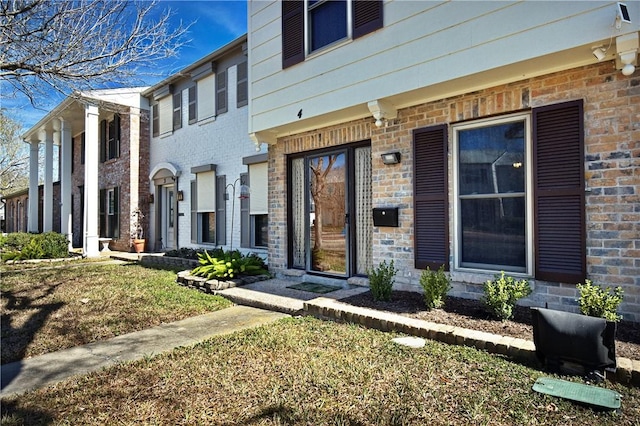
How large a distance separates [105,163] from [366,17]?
12895mm

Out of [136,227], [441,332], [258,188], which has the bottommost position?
[441,332]

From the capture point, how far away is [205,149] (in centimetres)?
1069

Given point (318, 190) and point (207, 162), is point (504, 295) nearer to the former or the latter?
point (318, 190)

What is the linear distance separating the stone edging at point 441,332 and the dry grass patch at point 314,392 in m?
0.10

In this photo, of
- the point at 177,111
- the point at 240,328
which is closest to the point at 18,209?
the point at 177,111

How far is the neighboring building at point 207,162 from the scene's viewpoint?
9.31 metres

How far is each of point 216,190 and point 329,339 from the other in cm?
730

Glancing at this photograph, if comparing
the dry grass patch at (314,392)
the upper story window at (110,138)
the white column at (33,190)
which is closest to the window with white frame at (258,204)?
the dry grass patch at (314,392)

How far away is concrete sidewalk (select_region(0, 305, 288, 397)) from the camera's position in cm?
328

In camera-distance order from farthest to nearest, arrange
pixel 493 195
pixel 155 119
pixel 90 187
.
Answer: pixel 155 119, pixel 90 187, pixel 493 195

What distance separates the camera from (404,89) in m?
4.84

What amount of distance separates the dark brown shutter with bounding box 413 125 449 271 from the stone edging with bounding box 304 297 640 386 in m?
1.17

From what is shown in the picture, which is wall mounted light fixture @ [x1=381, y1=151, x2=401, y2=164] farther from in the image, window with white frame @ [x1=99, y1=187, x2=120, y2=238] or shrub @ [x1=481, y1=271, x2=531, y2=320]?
window with white frame @ [x1=99, y1=187, x2=120, y2=238]

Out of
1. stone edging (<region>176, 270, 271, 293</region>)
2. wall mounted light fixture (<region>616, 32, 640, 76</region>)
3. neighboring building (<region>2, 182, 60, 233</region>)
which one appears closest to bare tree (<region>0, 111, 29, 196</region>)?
neighboring building (<region>2, 182, 60, 233</region>)
